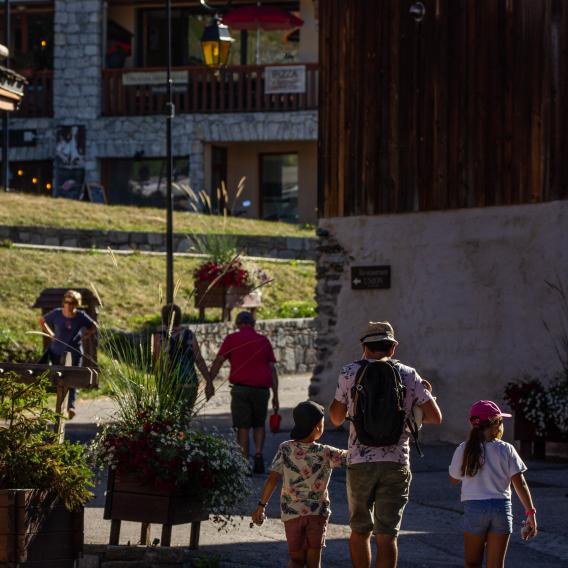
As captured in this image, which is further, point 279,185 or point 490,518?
point 279,185

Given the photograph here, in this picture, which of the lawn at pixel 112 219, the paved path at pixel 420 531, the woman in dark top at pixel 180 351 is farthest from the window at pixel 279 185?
the woman in dark top at pixel 180 351

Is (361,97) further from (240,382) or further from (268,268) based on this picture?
(268,268)

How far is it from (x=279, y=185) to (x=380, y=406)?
29308 millimetres

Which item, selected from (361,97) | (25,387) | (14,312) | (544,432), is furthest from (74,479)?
(14,312)

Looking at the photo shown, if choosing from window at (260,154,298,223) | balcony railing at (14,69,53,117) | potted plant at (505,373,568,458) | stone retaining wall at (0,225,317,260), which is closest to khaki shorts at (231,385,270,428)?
potted plant at (505,373,568,458)

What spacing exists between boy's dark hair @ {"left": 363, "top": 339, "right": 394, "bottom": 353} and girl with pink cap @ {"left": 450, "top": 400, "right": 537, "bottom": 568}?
2.09ft

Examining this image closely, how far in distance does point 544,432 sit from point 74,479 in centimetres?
750

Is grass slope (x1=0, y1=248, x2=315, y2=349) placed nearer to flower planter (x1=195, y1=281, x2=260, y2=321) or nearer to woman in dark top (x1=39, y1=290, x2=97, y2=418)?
flower planter (x1=195, y1=281, x2=260, y2=321)

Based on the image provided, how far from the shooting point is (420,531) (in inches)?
428

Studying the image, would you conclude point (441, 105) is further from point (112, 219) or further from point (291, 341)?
point (112, 219)

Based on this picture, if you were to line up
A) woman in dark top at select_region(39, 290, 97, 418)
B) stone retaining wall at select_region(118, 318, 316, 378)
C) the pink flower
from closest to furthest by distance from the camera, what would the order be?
the pink flower → woman in dark top at select_region(39, 290, 97, 418) → stone retaining wall at select_region(118, 318, 316, 378)

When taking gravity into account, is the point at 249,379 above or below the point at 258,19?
below

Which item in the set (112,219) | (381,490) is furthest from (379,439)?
(112,219)

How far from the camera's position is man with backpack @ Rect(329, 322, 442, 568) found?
26.9 ft
